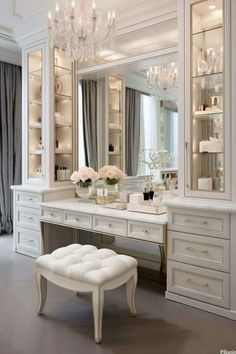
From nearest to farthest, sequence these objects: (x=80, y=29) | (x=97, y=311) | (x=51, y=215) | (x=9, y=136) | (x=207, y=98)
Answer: (x=97, y=311), (x=80, y=29), (x=207, y=98), (x=51, y=215), (x=9, y=136)

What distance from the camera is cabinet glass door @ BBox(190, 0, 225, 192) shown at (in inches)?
106

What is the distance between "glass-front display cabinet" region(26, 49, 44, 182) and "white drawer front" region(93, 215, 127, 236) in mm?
1353

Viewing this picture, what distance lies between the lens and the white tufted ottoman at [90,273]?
2.23m

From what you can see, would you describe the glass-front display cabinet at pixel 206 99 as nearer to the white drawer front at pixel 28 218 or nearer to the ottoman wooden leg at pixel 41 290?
the ottoman wooden leg at pixel 41 290

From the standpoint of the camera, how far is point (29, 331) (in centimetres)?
238

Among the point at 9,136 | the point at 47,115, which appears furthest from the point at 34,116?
the point at 9,136

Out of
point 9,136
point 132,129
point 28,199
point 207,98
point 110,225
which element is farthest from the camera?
point 9,136

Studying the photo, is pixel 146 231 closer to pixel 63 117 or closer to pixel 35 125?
pixel 63 117

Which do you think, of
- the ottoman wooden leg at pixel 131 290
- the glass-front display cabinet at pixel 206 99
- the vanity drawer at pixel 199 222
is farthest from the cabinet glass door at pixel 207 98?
the ottoman wooden leg at pixel 131 290

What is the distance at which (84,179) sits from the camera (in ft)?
13.0

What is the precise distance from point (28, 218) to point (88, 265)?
6.70ft

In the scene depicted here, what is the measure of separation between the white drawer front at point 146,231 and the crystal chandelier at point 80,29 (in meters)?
1.60

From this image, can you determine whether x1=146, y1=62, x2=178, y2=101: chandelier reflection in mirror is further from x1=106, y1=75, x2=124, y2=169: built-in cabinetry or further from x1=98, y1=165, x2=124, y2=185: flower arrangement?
x1=98, y1=165, x2=124, y2=185: flower arrangement

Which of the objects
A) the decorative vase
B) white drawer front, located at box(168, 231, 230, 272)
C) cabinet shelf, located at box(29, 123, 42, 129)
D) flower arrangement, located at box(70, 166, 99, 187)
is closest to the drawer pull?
white drawer front, located at box(168, 231, 230, 272)
